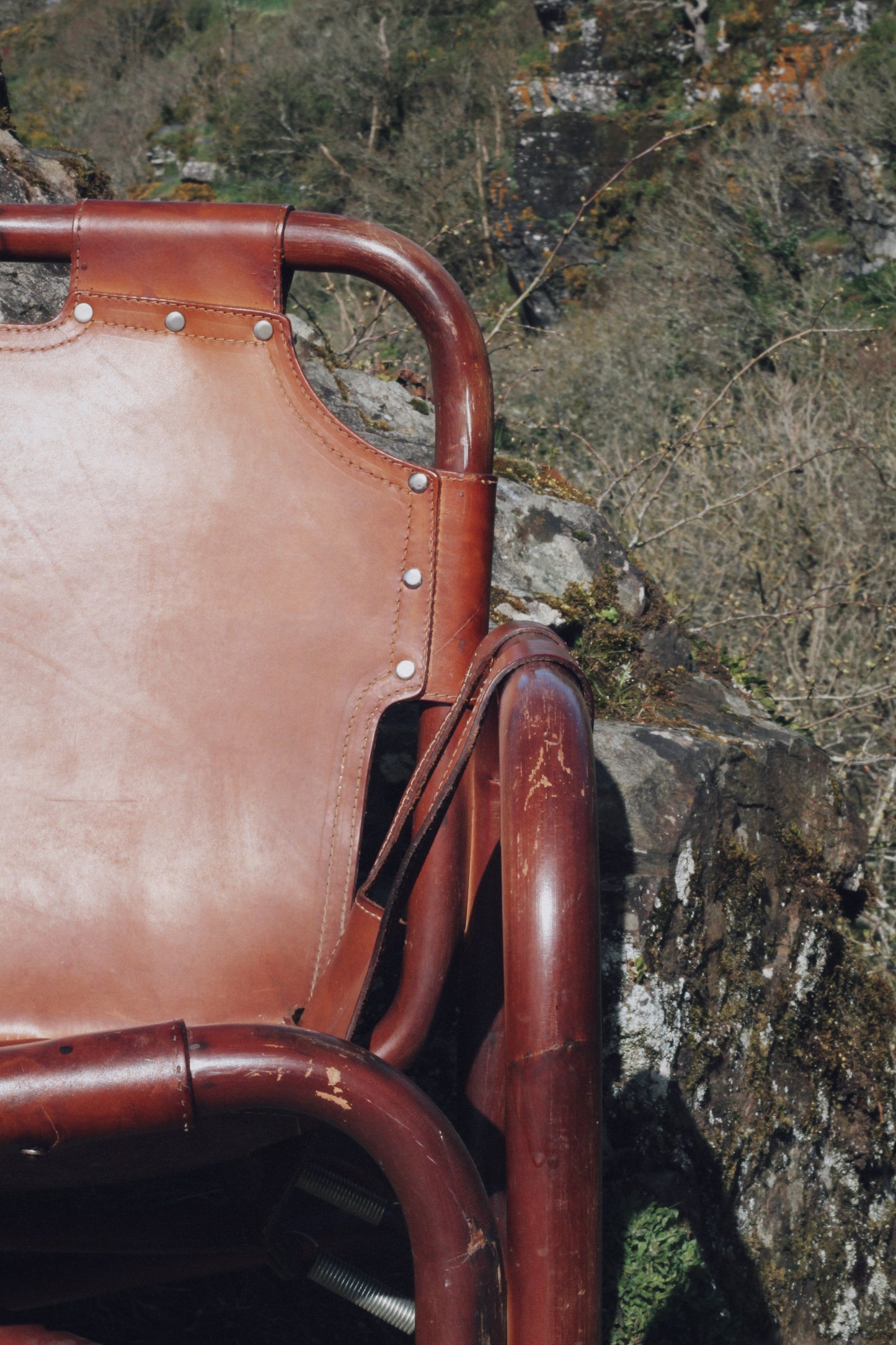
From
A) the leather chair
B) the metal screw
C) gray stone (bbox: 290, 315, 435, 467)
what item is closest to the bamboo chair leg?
the leather chair

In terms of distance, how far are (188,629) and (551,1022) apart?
1.69 ft

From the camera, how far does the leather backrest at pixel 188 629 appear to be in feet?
3.14

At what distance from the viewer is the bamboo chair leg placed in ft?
2.48

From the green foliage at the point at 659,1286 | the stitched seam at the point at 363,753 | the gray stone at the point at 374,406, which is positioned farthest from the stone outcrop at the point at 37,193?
the green foliage at the point at 659,1286

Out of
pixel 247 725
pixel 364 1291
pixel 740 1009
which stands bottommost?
pixel 740 1009

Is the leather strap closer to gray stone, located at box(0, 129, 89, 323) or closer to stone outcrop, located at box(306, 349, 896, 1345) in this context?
stone outcrop, located at box(306, 349, 896, 1345)

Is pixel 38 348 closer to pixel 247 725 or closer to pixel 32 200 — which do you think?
pixel 247 725

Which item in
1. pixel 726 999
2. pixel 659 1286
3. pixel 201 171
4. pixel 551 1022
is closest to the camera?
pixel 551 1022

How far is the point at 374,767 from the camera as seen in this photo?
159cm

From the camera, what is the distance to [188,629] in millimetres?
1034

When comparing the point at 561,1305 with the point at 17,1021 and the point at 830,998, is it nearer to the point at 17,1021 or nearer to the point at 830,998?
the point at 17,1021

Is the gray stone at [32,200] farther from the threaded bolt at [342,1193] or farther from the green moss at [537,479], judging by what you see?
the threaded bolt at [342,1193]

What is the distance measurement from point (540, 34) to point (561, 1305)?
57.8 feet

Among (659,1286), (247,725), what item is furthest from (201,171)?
(659,1286)
